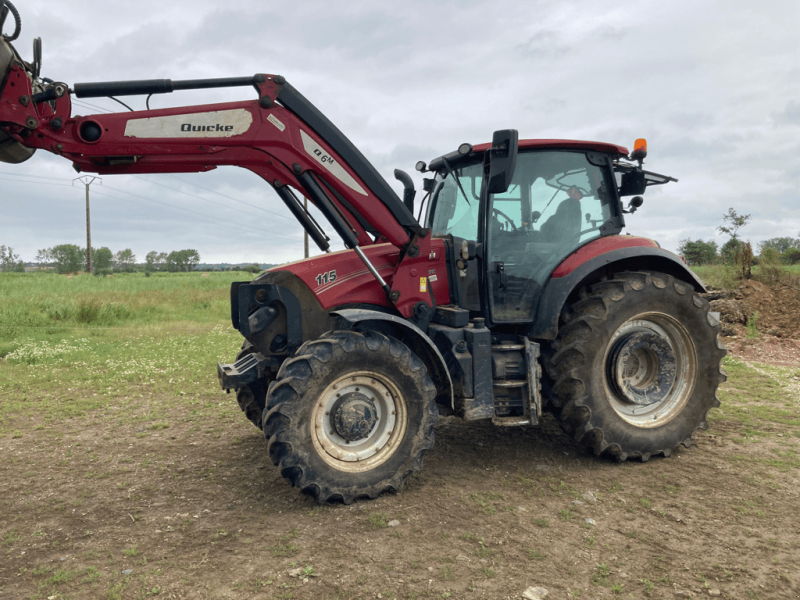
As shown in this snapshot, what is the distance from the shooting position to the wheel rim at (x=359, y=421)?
13.7ft

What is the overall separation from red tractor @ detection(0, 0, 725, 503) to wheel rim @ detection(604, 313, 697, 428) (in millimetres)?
17

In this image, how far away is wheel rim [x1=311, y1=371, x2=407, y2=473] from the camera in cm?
419

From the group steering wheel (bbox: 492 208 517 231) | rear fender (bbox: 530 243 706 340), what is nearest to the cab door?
A: steering wheel (bbox: 492 208 517 231)

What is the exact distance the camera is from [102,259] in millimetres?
51969

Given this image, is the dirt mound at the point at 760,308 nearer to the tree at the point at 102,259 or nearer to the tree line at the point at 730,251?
the tree line at the point at 730,251

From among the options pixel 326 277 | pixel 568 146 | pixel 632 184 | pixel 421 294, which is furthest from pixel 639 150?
pixel 326 277

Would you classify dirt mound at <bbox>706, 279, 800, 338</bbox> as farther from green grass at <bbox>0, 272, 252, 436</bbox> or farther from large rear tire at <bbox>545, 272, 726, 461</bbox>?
green grass at <bbox>0, 272, 252, 436</bbox>

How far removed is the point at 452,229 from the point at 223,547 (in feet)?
10.9

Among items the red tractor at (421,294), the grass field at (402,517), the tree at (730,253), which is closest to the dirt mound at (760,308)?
the tree at (730,253)

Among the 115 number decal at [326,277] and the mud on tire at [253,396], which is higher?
the 115 number decal at [326,277]

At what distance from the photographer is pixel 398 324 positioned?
4523 mm

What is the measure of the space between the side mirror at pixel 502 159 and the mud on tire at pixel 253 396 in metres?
2.60

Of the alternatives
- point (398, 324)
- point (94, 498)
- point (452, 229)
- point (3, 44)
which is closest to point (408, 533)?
point (398, 324)

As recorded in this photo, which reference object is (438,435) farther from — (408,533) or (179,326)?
(179,326)
